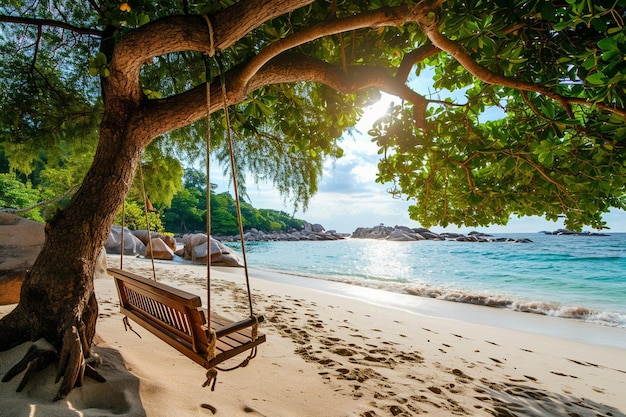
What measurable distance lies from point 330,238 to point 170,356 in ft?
224

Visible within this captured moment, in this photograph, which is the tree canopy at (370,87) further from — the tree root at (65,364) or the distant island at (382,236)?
the distant island at (382,236)

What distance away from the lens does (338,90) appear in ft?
9.17

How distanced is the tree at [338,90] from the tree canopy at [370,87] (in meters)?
0.02

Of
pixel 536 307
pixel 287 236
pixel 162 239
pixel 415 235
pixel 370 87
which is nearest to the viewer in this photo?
pixel 370 87

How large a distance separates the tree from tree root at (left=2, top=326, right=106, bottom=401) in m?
0.01

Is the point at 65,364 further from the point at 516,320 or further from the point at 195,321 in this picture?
the point at 516,320

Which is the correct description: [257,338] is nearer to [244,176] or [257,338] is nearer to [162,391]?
[162,391]

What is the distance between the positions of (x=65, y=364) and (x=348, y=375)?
2.23 m

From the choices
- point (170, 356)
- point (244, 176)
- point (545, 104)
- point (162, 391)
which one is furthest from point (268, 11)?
point (244, 176)

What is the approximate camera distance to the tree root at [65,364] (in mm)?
1814

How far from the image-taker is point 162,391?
204 centimetres

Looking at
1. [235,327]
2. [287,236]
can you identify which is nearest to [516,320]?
[235,327]

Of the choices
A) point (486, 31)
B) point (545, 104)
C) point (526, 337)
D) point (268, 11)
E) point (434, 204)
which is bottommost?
point (526, 337)

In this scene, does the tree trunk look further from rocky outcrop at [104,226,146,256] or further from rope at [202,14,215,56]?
rocky outcrop at [104,226,146,256]
